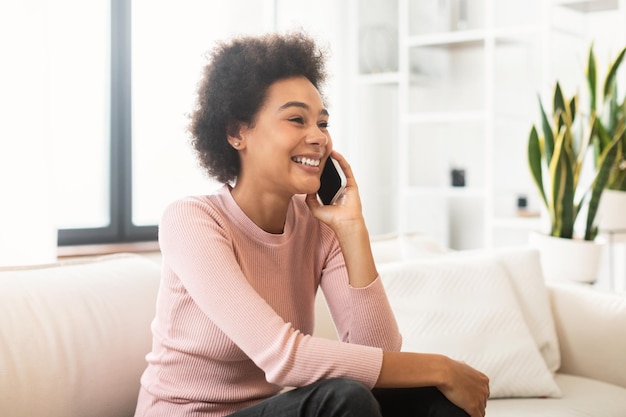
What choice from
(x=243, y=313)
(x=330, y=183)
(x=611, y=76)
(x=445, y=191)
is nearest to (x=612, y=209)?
(x=611, y=76)

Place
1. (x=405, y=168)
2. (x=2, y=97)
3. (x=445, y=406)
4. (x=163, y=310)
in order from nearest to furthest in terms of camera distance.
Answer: (x=445, y=406), (x=163, y=310), (x=2, y=97), (x=405, y=168)

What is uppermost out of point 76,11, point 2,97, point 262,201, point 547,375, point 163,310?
point 76,11

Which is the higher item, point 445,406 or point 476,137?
point 476,137

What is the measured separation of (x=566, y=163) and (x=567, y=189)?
0.35ft

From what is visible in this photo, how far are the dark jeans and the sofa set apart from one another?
0.44 meters

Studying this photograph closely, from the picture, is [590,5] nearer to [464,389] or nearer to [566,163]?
[566,163]

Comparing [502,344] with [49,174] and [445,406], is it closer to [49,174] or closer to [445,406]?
[445,406]

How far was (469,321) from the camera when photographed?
7.29ft

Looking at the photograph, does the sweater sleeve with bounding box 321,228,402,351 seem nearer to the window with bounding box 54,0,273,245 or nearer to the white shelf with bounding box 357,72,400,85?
the window with bounding box 54,0,273,245

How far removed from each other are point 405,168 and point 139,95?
1508 millimetres

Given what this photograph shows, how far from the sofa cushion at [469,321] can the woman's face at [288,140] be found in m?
0.64

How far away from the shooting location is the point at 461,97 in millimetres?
4645

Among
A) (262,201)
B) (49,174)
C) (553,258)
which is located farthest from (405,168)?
(262,201)

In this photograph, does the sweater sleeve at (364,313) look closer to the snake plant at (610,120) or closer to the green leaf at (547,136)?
the green leaf at (547,136)
